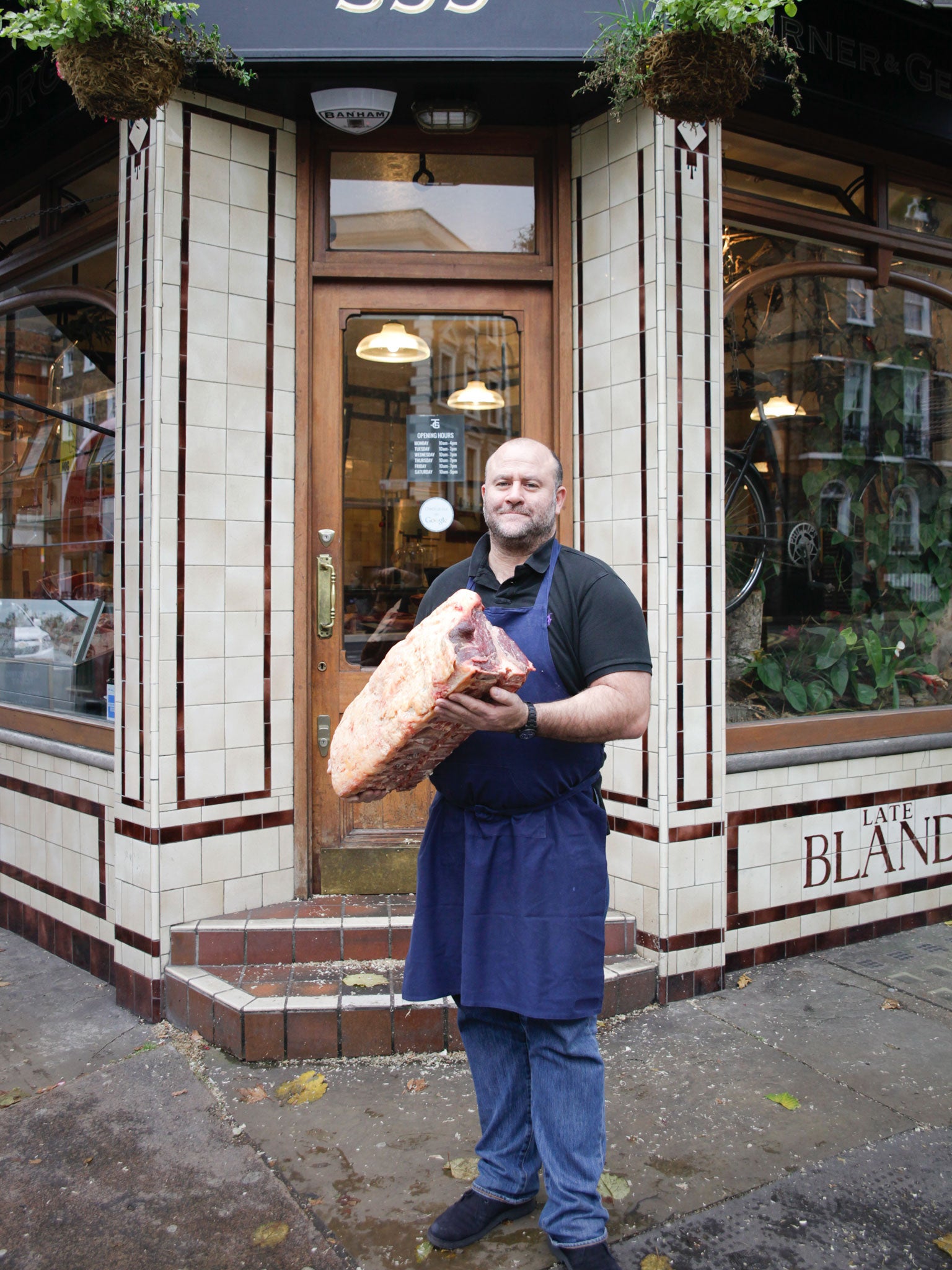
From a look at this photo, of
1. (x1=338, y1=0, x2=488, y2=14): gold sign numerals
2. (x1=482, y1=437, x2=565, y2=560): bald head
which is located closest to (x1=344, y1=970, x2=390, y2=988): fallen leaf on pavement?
(x1=482, y1=437, x2=565, y2=560): bald head

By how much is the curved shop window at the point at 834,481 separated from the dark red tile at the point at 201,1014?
8.22 ft

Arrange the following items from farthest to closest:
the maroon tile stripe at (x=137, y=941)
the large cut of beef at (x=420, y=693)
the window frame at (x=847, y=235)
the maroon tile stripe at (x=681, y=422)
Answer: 1. the window frame at (x=847, y=235)
2. the maroon tile stripe at (x=681, y=422)
3. the maroon tile stripe at (x=137, y=941)
4. the large cut of beef at (x=420, y=693)

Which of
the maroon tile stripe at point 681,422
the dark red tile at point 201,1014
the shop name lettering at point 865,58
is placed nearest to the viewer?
the dark red tile at point 201,1014

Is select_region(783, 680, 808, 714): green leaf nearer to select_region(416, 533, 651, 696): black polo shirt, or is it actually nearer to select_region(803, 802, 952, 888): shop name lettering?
select_region(803, 802, 952, 888): shop name lettering

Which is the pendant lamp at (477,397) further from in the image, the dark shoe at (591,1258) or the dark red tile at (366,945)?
the dark shoe at (591,1258)

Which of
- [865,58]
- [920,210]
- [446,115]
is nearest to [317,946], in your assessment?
[446,115]

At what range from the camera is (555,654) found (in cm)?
237

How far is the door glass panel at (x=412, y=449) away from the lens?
171 inches

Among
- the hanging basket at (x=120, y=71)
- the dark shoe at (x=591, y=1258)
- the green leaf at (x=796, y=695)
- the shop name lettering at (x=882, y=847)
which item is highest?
the hanging basket at (x=120, y=71)

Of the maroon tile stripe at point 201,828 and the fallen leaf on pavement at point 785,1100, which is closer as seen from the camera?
the fallen leaf on pavement at point 785,1100

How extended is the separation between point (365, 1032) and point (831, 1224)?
1.61 m

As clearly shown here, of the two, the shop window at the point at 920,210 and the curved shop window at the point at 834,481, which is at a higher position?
the shop window at the point at 920,210

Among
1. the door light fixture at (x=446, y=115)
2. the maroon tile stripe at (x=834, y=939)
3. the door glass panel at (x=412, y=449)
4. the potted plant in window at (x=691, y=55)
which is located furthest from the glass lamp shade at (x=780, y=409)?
the maroon tile stripe at (x=834, y=939)

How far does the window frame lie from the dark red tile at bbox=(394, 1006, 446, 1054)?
1695 mm
